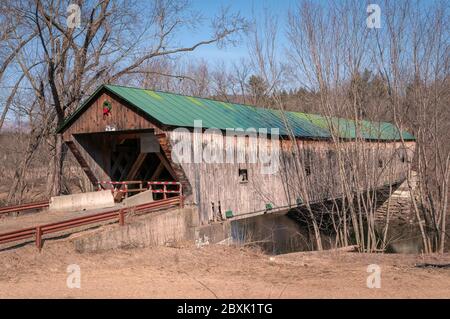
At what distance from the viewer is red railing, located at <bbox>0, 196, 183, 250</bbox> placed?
8.78m

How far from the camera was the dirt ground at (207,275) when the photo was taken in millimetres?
7090

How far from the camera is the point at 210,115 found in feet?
48.6

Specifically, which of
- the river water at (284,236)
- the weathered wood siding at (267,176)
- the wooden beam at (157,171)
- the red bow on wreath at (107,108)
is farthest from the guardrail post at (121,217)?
the wooden beam at (157,171)

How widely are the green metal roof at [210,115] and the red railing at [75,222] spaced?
228 cm

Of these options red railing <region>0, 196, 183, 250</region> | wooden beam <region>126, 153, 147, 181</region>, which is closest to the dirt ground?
red railing <region>0, 196, 183, 250</region>

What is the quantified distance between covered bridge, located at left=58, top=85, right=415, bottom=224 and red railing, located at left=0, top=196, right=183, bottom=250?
0.90 metres

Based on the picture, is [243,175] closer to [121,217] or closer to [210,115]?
[210,115]

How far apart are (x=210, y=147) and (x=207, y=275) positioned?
219 inches

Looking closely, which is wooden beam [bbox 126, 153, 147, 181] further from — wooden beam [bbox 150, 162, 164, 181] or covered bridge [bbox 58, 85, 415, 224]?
wooden beam [bbox 150, 162, 164, 181]

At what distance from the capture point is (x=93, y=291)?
715 cm

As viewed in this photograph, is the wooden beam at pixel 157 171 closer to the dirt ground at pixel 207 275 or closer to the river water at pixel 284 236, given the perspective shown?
the river water at pixel 284 236

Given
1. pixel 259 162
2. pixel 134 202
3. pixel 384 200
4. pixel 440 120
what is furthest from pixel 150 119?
pixel 384 200

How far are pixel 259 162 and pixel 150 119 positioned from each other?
4667 mm

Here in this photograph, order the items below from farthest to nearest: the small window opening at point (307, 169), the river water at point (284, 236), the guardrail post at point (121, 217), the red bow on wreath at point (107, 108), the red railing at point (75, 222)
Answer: the small window opening at point (307, 169)
the river water at point (284, 236)
the red bow on wreath at point (107, 108)
the guardrail post at point (121, 217)
the red railing at point (75, 222)
